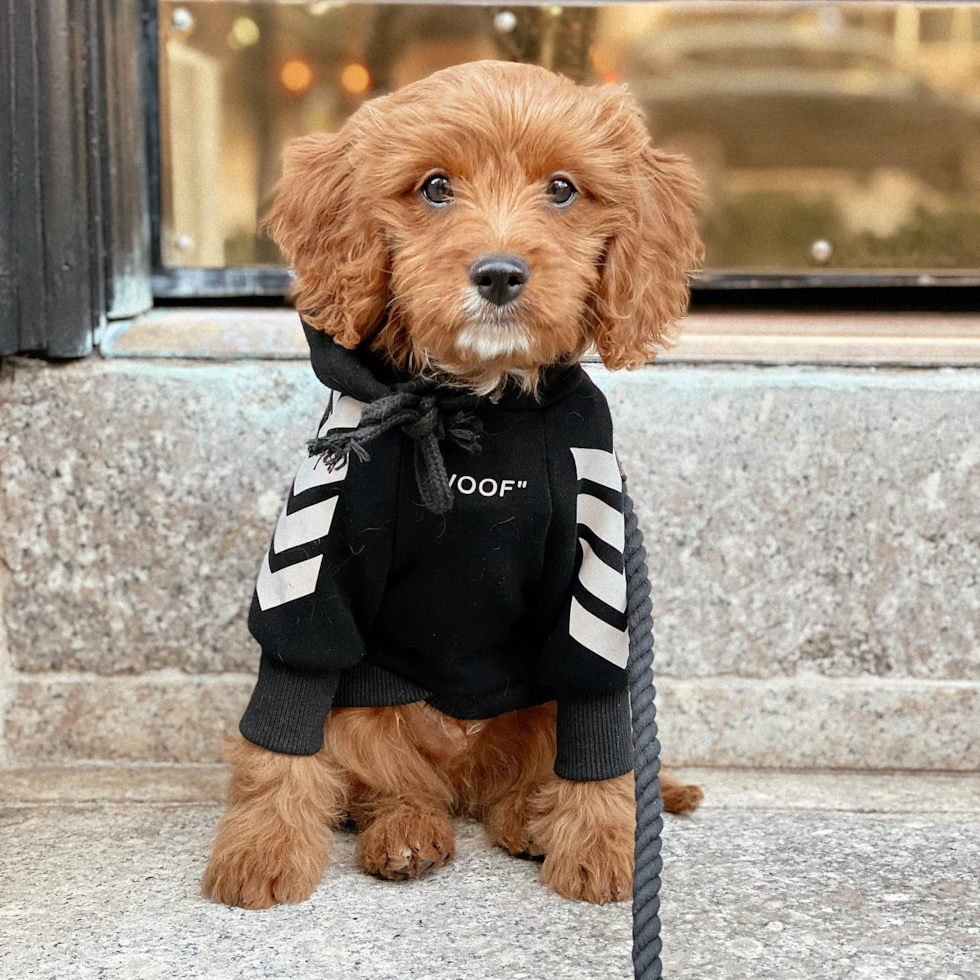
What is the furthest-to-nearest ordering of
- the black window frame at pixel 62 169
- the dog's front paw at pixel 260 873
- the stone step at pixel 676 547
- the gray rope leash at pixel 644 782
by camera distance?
1. the stone step at pixel 676 547
2. the black window frame at pixel 62 169
3. the dog's front paw at pixel 260 873
4. the gray rope leash at pixel 644 782

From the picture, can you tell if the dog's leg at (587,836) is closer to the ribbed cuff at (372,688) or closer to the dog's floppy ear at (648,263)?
the ribbed cuff at (372,688)

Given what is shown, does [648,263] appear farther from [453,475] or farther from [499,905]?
[499,905]

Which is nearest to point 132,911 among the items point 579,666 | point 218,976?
point 218,976

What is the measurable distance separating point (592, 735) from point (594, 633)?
0.22m

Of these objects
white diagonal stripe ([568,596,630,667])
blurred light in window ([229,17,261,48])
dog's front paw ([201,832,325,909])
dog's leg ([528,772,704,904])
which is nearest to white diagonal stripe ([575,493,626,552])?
white diagonal stripe ([568,596,630,667])

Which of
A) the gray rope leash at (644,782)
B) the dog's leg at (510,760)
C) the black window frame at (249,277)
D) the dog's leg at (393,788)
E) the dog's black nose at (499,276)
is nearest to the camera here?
the gray rope leash at (644,782)

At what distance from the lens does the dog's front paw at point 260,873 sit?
2043 millimetres

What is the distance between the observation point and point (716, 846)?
2330mm

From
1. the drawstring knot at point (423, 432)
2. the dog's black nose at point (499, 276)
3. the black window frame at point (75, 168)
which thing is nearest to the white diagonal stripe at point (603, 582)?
the drawstring knot at point (423, 432)

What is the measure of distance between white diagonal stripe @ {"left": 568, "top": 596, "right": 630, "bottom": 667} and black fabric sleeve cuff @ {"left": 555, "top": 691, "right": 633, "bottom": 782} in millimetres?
115

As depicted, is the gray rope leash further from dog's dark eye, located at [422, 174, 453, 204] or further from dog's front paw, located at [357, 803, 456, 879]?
dog's dark eye, located at [422, 174, 453, 204]

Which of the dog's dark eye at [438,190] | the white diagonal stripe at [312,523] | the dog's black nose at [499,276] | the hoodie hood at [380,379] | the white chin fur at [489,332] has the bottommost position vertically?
the white diagonal stripe at [312,523]

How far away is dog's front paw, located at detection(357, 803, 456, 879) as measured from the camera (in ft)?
7.02

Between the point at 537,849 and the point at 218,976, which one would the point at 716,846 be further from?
the point at 218,976
